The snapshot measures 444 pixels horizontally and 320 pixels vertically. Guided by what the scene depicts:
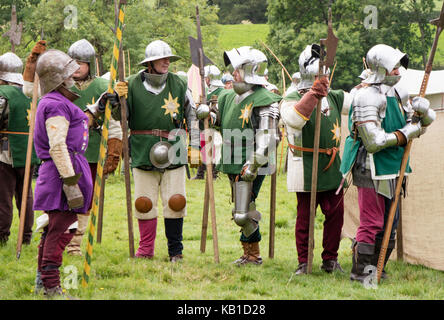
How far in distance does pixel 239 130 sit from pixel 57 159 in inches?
76.8

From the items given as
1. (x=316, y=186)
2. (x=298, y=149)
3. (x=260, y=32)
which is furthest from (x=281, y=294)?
(x=260, y=32)

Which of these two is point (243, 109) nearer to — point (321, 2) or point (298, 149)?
point (298, 149)

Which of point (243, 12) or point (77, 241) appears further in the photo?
point (243, 12)

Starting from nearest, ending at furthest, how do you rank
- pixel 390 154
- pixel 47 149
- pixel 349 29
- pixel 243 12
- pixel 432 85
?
pixel 47 149 → pixel 390 154 → pixel 432 85 → pixel 349 29 → pixel 243 12

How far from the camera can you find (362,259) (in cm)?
524

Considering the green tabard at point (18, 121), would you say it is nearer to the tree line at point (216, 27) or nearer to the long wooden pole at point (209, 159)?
the long wooden pole at point (209, 159)

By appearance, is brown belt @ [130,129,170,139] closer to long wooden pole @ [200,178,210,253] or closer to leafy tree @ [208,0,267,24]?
long wooden pole @ [200,178,210,253]

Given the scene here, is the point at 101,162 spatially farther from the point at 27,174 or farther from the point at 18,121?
the point at 18,121

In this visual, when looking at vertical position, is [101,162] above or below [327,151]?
below

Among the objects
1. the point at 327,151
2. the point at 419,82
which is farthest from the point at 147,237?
the point at 419,82

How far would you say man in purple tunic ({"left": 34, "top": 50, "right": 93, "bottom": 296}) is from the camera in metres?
4.44

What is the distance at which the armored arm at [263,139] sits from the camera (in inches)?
220

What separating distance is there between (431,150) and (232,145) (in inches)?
74.9

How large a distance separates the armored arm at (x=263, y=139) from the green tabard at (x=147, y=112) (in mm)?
866
